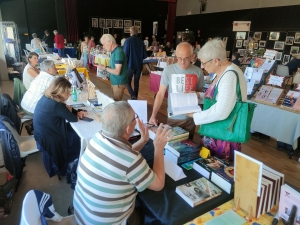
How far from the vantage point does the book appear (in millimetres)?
1157

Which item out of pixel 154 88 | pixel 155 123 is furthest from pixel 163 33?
pixel 155 123

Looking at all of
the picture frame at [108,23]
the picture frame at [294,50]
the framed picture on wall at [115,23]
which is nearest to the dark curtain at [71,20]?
the picture frame at [108,23]

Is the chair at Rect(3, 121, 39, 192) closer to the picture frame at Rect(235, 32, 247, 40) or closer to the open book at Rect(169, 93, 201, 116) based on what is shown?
the open book at Rect(169, 93, 201, 116)

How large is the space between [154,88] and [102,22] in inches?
366

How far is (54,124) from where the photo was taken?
2223mm

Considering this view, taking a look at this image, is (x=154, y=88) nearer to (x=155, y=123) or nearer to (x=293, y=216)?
(x=155, y=123)

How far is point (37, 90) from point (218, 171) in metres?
2.48

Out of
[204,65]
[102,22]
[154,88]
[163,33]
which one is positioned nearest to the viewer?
[204,65]

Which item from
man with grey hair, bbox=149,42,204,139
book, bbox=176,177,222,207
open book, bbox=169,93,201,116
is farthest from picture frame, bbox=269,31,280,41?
book, bbox=176,177,222,207

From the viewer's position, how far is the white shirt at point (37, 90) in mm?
2828

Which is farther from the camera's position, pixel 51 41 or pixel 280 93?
pixel 51 41

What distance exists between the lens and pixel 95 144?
1.12 metres

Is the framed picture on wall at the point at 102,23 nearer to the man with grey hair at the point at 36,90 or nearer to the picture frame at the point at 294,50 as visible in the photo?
the picture frame at the point at 294,50

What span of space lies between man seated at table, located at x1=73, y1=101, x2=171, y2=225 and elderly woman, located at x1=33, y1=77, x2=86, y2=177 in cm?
117
